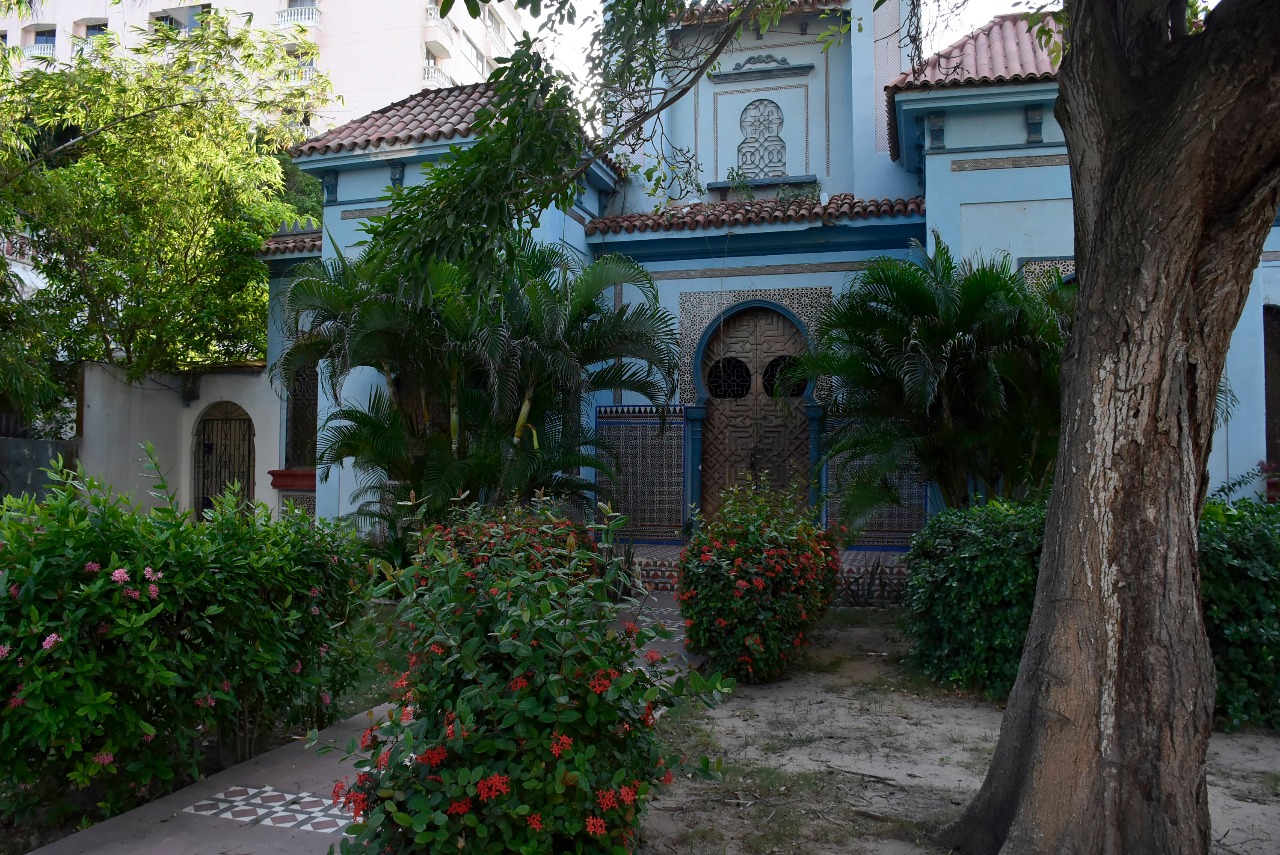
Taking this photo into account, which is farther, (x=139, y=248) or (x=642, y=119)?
(x=139, y=248)

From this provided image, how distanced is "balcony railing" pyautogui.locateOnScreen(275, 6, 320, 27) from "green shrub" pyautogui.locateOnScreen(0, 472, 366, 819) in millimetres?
29480

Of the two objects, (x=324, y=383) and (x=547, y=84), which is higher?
(x=547, y=84)

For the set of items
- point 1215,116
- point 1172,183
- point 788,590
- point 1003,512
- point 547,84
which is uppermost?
point 547,84

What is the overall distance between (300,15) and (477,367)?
1006 inches

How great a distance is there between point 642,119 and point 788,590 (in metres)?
3.14

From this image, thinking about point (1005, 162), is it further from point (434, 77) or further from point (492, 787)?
point (434, 77)

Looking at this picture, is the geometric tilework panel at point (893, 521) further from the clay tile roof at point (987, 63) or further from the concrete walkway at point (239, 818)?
the concrete walkway at point (239, 818)

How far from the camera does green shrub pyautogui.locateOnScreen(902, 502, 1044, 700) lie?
18.2ft

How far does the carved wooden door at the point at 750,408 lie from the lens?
11.5 meters

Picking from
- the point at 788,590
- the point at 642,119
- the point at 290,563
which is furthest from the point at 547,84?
the point at 788,590

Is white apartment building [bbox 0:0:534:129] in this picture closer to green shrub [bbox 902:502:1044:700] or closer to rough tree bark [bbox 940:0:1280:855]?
green shrub [bbox 902:502:1044:700]

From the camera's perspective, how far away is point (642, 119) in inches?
206

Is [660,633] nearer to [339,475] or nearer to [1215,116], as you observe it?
[1215,116]

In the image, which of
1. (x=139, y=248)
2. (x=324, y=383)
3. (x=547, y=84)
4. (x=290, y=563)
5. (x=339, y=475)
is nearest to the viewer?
(x=290, y=563)
